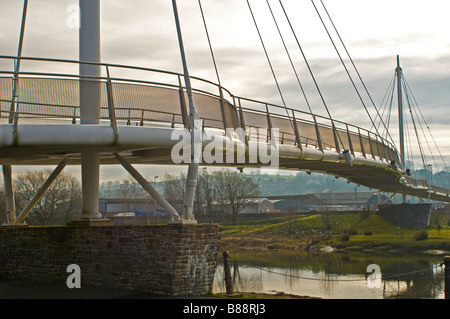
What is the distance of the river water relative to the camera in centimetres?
2655

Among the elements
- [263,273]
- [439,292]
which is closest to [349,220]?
[263,273]

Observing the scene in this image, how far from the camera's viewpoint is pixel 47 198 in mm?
48938

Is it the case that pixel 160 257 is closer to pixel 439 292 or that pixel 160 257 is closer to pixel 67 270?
pixel 67 270

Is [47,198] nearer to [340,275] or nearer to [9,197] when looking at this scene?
[340,275]

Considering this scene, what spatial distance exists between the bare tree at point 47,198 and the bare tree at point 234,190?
27.2 meters

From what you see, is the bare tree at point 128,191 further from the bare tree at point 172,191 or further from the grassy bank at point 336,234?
the grassy bank at point 336,234

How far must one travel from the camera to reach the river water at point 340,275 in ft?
87.1

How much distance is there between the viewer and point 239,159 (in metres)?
18.9
